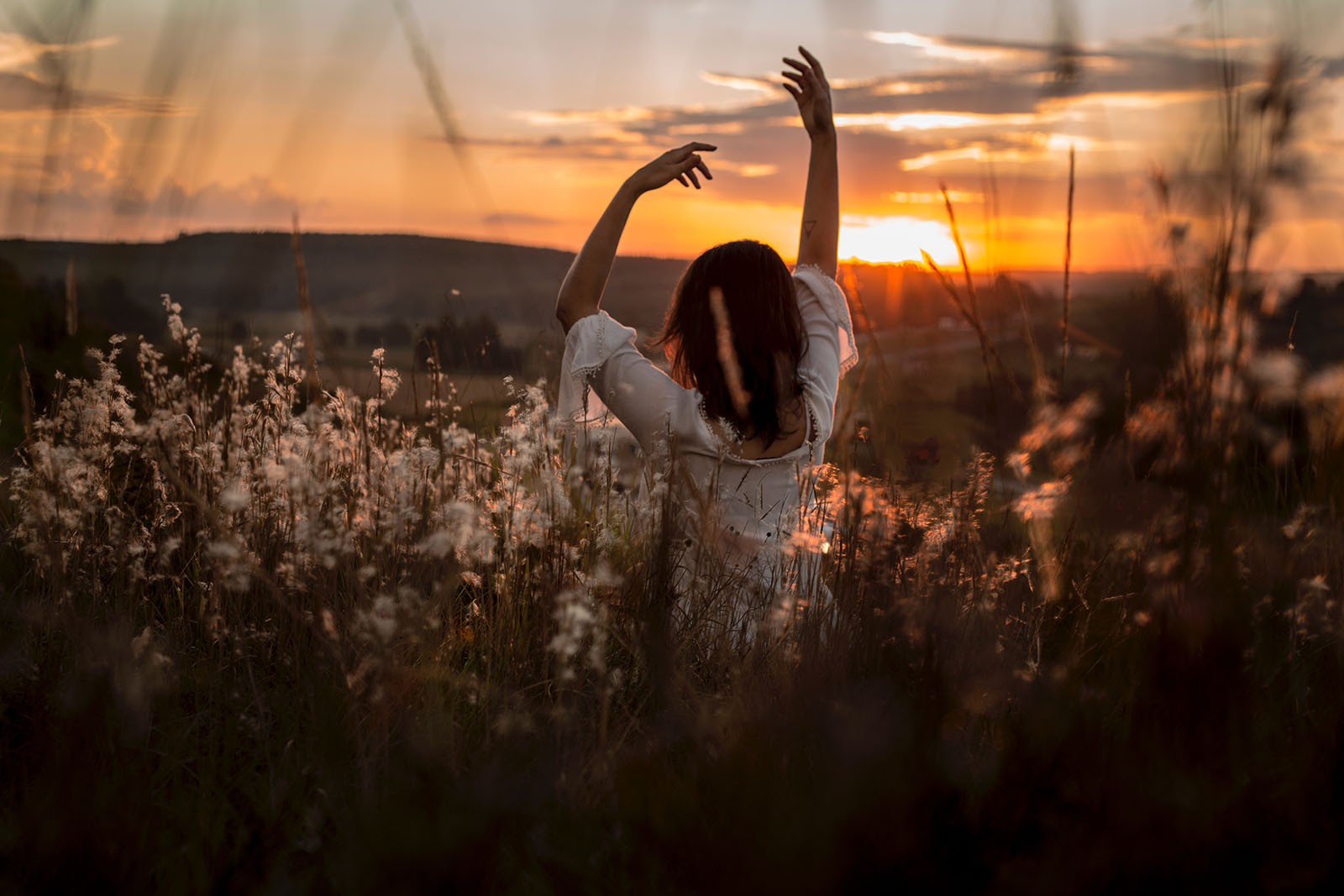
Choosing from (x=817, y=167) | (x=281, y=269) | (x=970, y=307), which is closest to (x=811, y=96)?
(x=817, y=167)

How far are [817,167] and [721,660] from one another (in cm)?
184

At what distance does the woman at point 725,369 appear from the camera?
273 cm

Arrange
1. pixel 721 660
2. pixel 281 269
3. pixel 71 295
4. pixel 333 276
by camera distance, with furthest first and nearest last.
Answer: pixel 721 660 < pixel 333 276 < pixel 71 295 < pixel 281 269

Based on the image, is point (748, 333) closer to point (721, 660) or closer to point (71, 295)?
point (721, 660)

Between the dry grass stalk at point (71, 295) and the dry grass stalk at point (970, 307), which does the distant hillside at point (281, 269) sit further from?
the dry grass stalk at point (970, 307)

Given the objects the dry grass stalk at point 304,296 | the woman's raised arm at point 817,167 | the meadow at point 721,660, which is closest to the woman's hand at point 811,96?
the woman's raised arm at point 817,167

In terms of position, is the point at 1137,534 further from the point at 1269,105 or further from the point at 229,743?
the point at 229,743

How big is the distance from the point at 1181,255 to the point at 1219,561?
48 centimetres

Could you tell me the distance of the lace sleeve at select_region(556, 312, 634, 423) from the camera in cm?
272

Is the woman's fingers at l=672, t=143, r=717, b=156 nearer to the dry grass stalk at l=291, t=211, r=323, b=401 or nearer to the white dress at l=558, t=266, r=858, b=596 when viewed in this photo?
the white dress at l=558, t=266, r=858, b=596

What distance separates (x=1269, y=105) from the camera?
1.36 meters

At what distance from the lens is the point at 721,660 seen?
6.81 feet

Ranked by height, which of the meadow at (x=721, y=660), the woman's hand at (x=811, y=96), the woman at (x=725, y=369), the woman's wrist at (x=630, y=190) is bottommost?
the meadow at (x=721, y=660)

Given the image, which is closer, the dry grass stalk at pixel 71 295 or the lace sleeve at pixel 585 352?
the dry grass stalk at pixel 71 295
